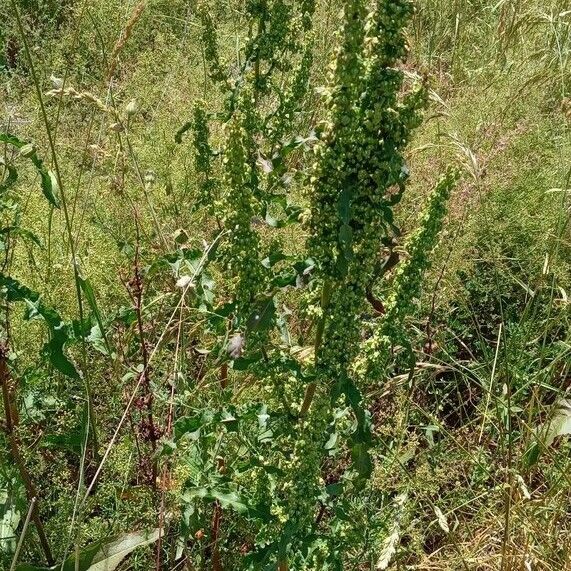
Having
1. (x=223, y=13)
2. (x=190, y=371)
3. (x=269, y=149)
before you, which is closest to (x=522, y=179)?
(x=269, y=149)

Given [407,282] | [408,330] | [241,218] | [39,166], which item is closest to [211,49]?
[39,166]

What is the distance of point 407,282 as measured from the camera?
1514 millimetres

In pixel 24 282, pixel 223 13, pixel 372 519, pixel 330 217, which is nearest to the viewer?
pixel 330 217

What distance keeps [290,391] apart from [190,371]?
0.85 m

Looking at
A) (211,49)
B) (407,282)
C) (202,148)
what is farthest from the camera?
(211,49)

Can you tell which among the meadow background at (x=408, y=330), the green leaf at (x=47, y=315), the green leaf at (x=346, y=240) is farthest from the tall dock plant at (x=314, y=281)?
the green leaf at (x=47, y=315)

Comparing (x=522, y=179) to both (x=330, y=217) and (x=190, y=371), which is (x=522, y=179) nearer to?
(x=190, y=371)

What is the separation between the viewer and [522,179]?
3004 millimetres

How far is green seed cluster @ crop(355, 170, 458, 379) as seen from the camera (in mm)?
1434

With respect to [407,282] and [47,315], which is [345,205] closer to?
[407,282]

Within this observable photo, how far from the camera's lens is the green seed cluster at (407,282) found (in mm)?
1434

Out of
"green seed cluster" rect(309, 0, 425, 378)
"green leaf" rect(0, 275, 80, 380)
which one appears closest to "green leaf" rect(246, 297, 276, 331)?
"green seed cluster" rect(309, 0, 425, 378)

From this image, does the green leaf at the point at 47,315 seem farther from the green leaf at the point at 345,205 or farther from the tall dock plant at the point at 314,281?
the green leaf at the point at 345,205

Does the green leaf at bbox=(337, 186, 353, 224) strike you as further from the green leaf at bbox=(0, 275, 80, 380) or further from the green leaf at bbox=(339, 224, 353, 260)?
the green leaf at bbox=(0, 275, 80, 380)
